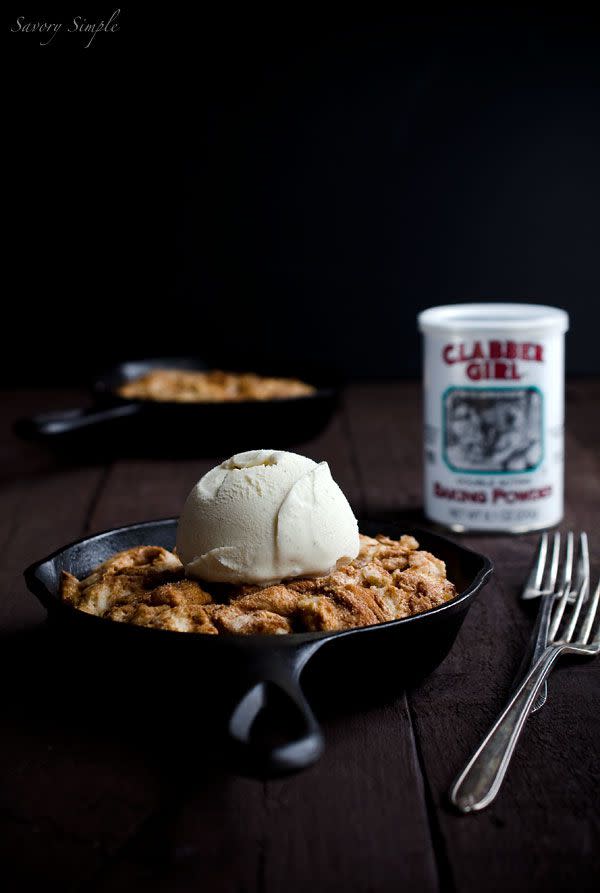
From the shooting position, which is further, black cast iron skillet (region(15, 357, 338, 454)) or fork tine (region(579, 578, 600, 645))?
black cast iron skillet (region(15, 357, 338, 454))

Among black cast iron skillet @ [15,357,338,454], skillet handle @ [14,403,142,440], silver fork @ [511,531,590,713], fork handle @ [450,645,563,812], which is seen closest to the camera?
fork handle @ [450,645,563,812]

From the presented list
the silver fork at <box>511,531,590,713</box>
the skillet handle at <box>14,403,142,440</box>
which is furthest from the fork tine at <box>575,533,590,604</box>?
the skillet handle at <box>14,403,142,440</box>

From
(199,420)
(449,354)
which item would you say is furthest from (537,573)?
(199,420)

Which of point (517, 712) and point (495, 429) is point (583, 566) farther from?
point (517, 712)

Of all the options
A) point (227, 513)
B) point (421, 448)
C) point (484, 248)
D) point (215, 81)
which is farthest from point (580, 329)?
point (227, 513)

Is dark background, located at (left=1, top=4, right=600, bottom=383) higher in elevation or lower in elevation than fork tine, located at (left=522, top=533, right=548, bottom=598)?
higher

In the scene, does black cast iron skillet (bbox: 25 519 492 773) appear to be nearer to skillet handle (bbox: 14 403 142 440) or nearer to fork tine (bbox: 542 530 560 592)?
fork tine (bbox: 542 530 560 592)

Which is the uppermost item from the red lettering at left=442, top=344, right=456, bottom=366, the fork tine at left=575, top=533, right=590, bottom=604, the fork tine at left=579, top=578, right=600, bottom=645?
the red lettering at left=442, top=344, right=456, bottom=366
